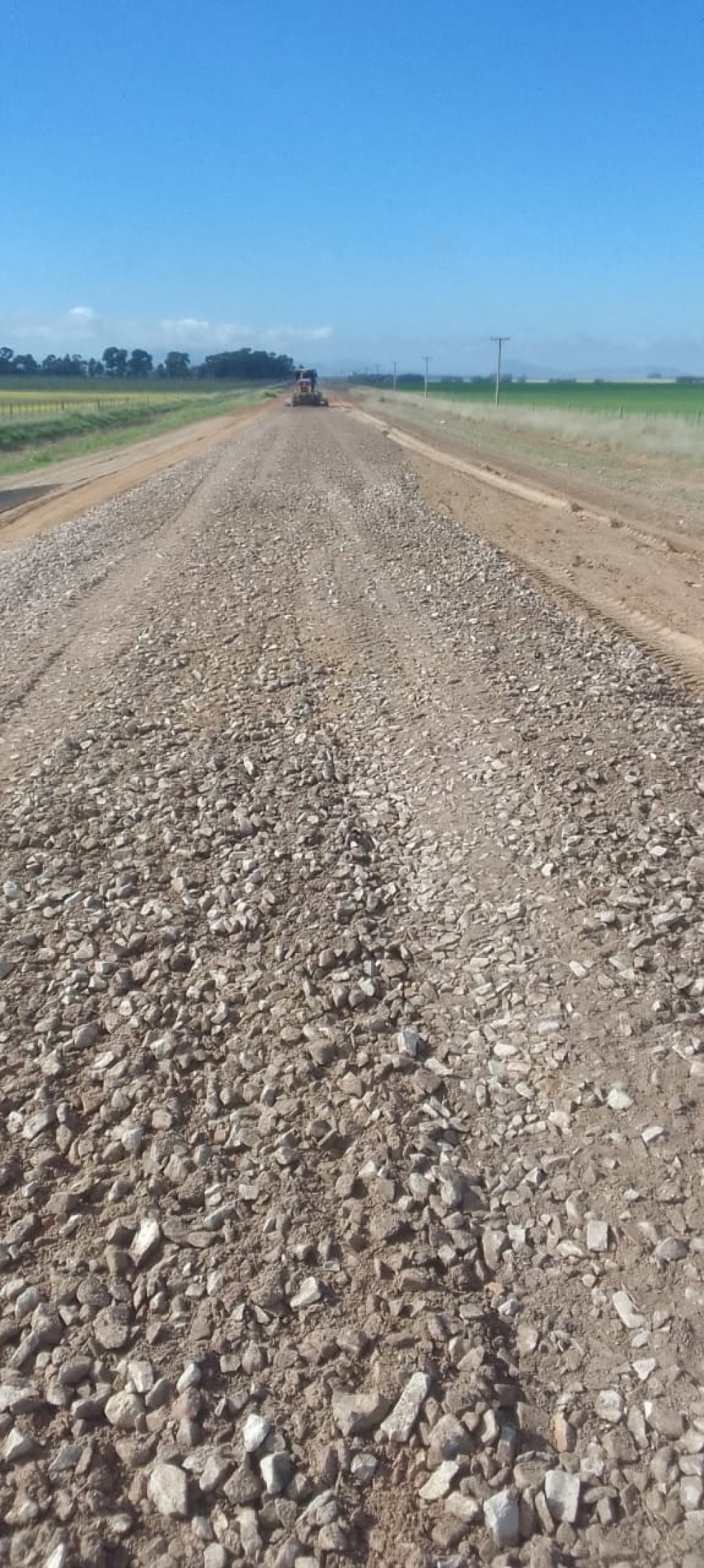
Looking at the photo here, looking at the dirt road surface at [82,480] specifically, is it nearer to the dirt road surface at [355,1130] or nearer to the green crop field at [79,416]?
the green crop field at [79,416]

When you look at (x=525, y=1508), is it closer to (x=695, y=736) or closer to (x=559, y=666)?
(x=695, y=736)

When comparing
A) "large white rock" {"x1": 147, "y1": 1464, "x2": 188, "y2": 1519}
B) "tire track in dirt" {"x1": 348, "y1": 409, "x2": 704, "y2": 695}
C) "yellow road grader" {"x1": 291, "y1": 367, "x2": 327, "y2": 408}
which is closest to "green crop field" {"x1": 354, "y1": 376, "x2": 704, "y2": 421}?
"yellow road grader" {"x1": 291, "y1": 367, "x2": 327, "y2": 408}

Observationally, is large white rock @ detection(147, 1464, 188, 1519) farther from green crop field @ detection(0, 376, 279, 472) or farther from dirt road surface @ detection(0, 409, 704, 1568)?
green crop field @ detection(0, 376, 279, 472)

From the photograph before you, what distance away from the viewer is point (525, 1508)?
2.88 meters

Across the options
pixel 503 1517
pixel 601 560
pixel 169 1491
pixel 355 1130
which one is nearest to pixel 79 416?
pixel 601 560

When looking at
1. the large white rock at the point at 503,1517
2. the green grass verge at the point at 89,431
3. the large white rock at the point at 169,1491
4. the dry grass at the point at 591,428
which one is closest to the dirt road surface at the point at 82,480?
the green grass verge at the point at 89,431

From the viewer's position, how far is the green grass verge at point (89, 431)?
41031mm

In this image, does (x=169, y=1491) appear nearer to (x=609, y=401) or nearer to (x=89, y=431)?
(x=89, y=431)

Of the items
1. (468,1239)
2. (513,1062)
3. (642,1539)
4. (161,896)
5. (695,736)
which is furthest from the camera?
(695,736)

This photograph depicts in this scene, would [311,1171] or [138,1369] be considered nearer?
[138,1369]

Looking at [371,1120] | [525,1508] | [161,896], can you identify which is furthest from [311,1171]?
[161,896]

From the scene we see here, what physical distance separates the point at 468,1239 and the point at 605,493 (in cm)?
2313

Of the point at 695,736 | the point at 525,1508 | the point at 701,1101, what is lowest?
the point at 525,1508

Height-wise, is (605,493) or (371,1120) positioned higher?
(605,493)
